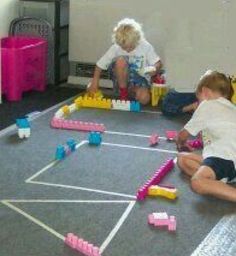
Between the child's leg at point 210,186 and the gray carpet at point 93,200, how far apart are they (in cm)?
3

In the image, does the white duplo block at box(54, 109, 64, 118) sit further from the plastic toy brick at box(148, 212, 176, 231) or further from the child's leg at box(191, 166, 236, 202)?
the plastic toy brick at box(148, 212, 176, 231)

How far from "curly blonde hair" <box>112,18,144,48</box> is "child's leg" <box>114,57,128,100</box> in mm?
98

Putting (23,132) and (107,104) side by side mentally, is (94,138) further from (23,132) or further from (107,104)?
(107,104)

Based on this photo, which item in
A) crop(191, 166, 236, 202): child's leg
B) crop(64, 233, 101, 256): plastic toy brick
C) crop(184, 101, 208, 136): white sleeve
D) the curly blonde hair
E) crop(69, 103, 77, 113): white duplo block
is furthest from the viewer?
the curly blonde hair

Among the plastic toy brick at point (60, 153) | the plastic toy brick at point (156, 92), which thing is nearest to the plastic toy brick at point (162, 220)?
the plastic toy brick at point (60, 153)

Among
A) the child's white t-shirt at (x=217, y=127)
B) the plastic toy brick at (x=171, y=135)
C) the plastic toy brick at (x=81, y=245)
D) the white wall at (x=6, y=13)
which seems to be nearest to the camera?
the plastic toy brick at (x=81, y=245)

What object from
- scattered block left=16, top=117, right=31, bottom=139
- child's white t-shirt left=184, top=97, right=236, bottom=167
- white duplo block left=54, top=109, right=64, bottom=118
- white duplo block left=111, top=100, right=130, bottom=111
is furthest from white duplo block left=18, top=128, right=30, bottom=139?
child's white t-shirt left=184, top=97, right=236, bottom=167

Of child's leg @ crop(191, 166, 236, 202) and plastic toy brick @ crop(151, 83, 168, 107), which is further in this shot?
plastic toy brick @ crop(151, 83, 168, 107)

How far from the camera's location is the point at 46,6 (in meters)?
3.74

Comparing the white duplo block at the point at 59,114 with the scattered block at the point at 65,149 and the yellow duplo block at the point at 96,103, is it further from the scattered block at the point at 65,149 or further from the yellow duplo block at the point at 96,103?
the scattered block at the point at 65,149

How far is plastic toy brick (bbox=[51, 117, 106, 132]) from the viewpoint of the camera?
282 cm

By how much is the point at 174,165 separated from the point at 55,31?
1740mm

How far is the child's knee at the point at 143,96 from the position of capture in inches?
134

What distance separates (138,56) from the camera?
3477 mm
